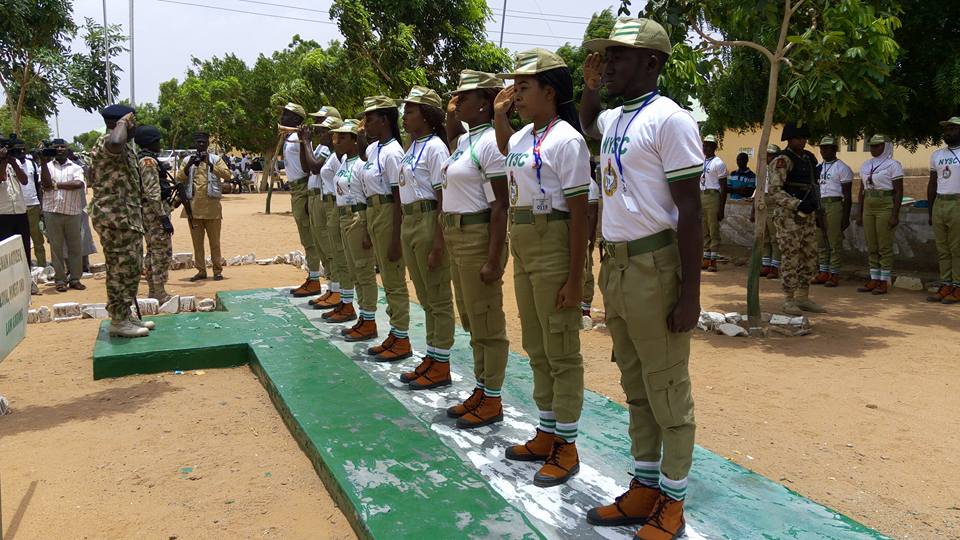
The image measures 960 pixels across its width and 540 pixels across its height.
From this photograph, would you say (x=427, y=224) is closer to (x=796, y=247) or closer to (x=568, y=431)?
(x=568, y=431)

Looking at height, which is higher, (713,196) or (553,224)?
(713,196)

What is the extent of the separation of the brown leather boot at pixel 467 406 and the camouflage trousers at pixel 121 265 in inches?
145

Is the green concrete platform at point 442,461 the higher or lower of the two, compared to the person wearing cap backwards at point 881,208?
lower

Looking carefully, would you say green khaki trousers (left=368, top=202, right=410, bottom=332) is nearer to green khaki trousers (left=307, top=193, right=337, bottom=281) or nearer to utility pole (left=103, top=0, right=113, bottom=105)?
green khaki trousers (left=307, top=193, right=337, bottom=281)

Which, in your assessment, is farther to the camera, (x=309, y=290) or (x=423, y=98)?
(x=309, y=290)

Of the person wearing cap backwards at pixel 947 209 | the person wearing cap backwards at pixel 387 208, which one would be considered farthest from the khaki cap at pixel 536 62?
the person wearing cap backwards at pixel 947 209

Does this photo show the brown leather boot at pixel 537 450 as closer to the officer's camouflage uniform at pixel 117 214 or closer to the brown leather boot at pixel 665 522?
the brown leather boot at pixel 665 522

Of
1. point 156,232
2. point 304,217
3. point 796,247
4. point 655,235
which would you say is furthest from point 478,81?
point 156,232

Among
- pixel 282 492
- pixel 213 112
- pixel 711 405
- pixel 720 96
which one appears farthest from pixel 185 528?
pixel 213 112

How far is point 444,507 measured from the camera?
330 cm

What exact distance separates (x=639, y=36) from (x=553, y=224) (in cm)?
98

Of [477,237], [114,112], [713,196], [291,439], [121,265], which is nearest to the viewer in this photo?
[477,237]

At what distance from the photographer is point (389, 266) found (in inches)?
230

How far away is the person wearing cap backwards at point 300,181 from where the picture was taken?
27.1ft
